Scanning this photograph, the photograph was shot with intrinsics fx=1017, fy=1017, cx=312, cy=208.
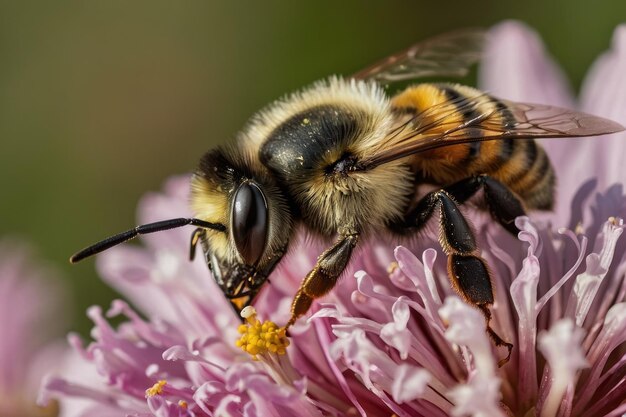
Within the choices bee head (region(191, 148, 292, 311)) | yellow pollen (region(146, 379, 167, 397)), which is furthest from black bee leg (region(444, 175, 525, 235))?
yellow pollen (region(146, 379, 167, 397))

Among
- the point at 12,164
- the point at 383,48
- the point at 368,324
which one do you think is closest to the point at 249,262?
the point at 368,324

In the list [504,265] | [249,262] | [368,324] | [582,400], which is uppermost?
[249,262]

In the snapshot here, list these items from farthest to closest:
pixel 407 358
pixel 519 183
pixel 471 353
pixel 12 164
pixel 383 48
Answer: pixel 12 164 → pixel 383 48 → pixel 519 183 → pixel 407 358 → pixel 471 353

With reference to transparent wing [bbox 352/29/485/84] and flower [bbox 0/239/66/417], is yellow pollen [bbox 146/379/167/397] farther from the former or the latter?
flower [bbox 0/239/66/417]

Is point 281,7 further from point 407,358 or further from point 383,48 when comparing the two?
point 407,358

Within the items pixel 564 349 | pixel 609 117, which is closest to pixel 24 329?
pixel 609 117

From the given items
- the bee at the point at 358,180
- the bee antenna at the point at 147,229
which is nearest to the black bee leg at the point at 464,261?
the bee at the point at 358,180

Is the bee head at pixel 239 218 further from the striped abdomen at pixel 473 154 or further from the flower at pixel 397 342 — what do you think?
the striped abdomen at pixel 473 154
